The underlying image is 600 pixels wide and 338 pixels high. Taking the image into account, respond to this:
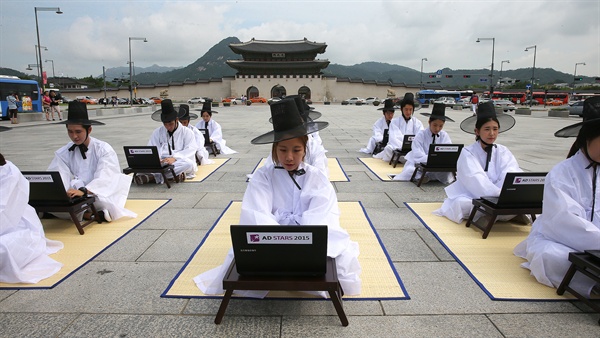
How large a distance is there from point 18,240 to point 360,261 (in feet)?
9.73

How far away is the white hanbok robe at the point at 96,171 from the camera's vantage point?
4.45 metres

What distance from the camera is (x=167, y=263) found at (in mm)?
3414

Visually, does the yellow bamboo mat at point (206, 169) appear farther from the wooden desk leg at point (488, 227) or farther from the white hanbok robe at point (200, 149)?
the wooden desk leg at point (488, 227)

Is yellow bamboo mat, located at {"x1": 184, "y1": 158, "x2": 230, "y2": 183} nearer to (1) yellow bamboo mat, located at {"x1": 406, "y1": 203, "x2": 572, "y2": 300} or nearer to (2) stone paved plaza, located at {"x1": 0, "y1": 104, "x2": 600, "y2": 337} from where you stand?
(2) stone paved plaza, located at {"x1": 0, "y1": 104, "x2": 600, "y2": 337}

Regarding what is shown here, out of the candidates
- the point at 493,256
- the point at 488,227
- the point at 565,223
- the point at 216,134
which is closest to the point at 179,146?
the point at 216,134

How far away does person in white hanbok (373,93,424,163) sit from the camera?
805 cm

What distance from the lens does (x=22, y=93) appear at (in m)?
22.4

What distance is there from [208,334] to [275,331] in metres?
0.43

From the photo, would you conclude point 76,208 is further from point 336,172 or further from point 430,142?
point 430,142

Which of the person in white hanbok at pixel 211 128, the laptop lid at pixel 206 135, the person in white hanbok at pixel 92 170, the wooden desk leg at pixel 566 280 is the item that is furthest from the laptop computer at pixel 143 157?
the wooden desk leg at pixel 566 280

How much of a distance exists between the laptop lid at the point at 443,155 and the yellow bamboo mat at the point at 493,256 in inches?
53.7

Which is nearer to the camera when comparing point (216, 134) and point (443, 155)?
point (443, 155)

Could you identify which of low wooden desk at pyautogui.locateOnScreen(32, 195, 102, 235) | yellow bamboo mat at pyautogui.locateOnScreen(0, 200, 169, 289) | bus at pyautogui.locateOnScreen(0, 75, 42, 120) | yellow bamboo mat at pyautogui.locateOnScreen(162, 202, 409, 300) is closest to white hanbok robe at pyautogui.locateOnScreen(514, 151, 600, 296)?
yellow bamboo mat at pyautogui.locateOnScreen(162, 202, 409, 300)

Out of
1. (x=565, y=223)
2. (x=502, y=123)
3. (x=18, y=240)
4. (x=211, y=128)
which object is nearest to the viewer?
(x=565, y=223)
